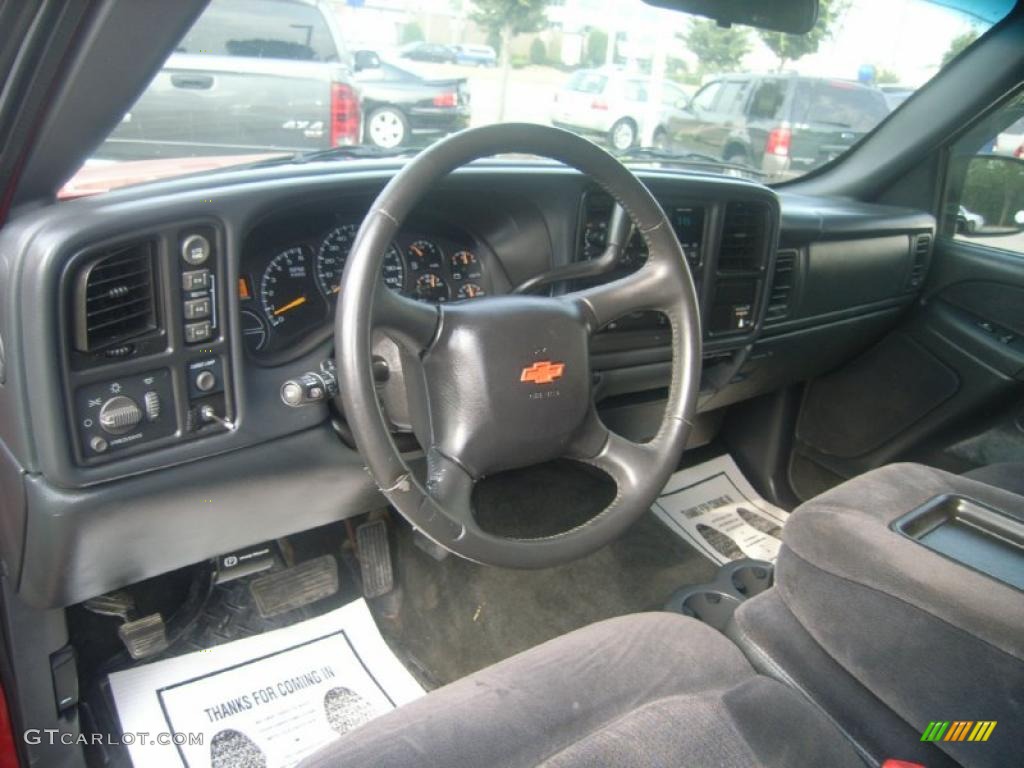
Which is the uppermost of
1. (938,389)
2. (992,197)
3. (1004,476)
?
(992,197)

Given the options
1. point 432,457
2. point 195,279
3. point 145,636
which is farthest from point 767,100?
point 145,636

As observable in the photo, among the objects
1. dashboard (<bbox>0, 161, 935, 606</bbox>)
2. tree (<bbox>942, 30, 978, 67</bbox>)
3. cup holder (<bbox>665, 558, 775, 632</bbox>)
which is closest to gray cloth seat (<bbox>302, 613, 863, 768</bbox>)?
dashboard (<bbox>0, 161, 935, 606</bbox>)

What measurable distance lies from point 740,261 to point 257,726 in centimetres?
146

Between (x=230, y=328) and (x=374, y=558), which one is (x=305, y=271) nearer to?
(x=230, y=328)

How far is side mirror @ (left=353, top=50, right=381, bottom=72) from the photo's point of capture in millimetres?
2416

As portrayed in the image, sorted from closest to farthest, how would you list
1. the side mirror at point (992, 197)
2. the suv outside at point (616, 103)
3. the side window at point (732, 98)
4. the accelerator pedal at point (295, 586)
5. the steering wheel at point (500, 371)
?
1. the steering wheel at point (500, 371)
2. the accelerator pedal at point (295, 586)
3. the suv outside at point (616, 103)
4. the side mirror at point (992, 197)
5. the side window at point (732, 98)

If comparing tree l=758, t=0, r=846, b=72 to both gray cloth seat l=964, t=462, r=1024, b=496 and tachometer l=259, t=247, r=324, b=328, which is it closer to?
gray cloth seat l=964, t=462, r=1024, b=496

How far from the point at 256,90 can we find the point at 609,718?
1.82 meters

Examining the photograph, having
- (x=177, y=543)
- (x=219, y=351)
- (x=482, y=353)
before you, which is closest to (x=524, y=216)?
(x=482, y=353)

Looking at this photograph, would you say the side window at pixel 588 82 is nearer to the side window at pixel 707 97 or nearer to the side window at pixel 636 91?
the side window at pixel 636 91

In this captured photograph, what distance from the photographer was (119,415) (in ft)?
3.82

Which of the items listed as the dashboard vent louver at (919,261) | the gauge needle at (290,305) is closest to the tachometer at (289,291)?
the gauge needle at (290,305)

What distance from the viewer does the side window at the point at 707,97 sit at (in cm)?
256

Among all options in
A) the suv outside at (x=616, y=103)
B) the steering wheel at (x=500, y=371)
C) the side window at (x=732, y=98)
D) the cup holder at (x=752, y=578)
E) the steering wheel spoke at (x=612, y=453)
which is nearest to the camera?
the steering wheel at (x=500, y=371)
